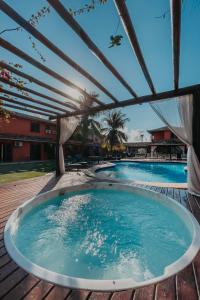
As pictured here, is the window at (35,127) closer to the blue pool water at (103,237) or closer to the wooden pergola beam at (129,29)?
the blue pool water at (103,237)

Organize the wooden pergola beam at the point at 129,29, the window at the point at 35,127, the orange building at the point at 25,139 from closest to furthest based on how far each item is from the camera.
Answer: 1. the wooden pergola beam at the point at 129,29
2. the orange building at the point at 25,139
3. the window at the point at 35,127

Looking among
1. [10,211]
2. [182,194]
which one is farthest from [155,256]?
[10,211]

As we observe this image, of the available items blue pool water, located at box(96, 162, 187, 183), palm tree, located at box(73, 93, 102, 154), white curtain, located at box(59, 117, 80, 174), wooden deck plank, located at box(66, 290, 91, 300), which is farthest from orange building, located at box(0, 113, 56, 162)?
wooden deck plank, located at box(66, 290, 91, 300)

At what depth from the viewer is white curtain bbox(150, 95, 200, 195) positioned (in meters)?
5.11

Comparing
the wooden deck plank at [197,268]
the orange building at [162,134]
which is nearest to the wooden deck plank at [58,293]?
the wooden deck plank at [197,268]

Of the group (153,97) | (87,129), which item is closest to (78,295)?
(153,97)

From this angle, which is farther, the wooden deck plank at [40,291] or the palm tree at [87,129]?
the palm tree at [87,129]

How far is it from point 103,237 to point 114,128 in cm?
1962

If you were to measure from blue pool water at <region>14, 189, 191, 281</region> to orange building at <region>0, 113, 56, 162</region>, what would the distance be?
12998 millimetres

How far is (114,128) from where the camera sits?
22781 mm

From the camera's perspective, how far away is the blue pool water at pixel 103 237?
2.80 metres

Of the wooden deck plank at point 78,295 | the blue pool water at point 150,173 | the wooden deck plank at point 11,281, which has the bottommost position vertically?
the blue pool water at point 150,173

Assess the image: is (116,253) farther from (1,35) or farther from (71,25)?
(1,35)

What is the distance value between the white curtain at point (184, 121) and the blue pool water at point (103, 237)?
1274 mm
